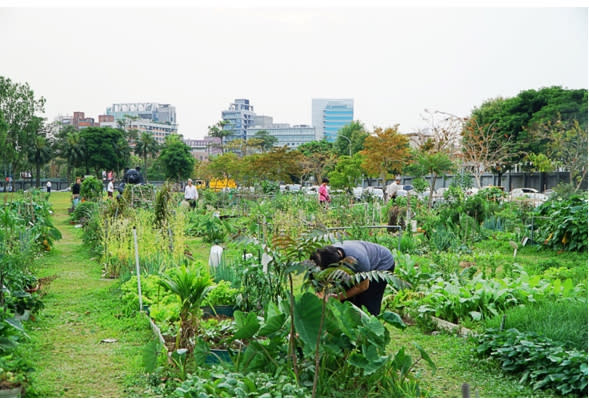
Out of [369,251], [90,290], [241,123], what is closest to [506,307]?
[369,251]

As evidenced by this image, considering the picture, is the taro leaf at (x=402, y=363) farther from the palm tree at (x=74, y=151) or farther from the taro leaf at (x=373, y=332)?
the palm tree at (x=74, y=151)

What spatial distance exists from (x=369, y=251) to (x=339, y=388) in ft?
→ 4.85

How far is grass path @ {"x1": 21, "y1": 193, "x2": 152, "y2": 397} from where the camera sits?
4.12 metres

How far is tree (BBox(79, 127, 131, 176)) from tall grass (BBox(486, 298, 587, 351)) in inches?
1922

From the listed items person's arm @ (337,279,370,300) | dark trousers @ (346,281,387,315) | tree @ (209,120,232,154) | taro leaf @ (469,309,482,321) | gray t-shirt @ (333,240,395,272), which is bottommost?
taro leaf @ (469,309,482,321)

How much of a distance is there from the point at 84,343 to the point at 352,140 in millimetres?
42717

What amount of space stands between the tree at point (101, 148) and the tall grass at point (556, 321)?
4881 centimetres

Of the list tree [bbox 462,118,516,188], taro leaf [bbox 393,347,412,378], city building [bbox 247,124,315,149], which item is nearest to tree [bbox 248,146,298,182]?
tree [bbox 462,118,516,188]

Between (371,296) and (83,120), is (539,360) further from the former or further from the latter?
(83,120)

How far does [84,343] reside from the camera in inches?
207

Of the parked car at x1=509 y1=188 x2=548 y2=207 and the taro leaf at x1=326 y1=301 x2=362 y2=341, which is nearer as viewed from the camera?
the taro leaf at x1=326 y1=301 x2=362 y2=341

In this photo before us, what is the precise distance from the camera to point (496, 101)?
124ft

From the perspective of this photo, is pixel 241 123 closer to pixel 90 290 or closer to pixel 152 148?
pixel 152 148

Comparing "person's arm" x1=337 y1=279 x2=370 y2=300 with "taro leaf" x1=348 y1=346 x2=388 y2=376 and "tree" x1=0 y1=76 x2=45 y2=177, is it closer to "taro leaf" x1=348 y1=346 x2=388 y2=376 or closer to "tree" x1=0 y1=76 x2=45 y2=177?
"taro leaf" x1=348 y1=346 x2=388 y2=376
